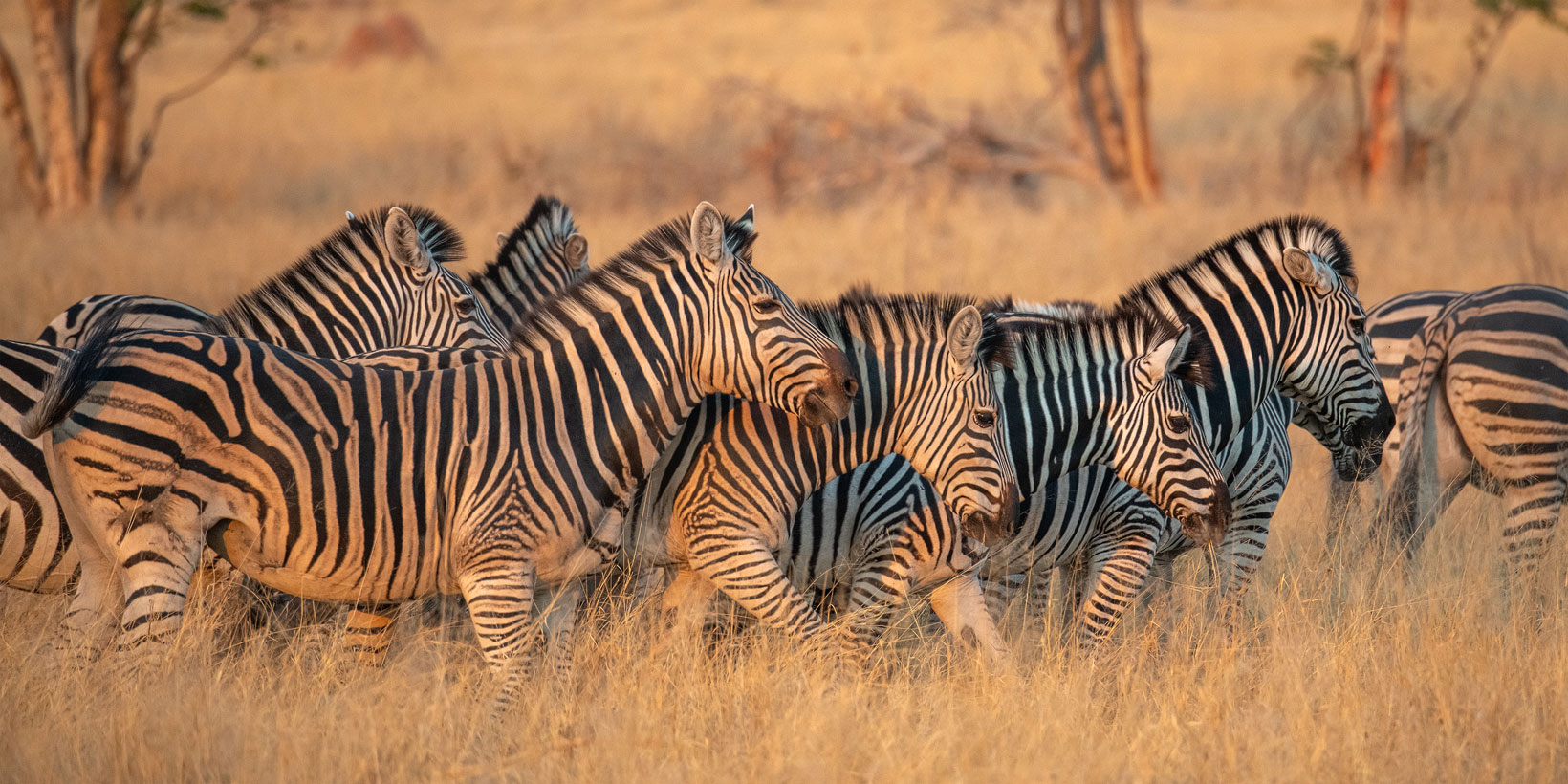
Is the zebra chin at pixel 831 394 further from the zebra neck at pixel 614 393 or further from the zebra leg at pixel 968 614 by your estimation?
the zebra leg at pixel 968 614

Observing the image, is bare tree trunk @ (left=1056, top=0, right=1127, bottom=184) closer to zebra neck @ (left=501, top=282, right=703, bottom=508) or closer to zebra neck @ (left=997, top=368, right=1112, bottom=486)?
→ zebra neck @ (left=997, top=368, right=1112, bottom=486)

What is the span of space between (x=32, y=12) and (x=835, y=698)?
580 inches

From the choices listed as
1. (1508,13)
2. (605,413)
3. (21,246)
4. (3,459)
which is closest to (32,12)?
(21,246)

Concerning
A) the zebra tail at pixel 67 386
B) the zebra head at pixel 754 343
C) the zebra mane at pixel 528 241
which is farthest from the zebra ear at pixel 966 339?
the zebra mane at pixel 528 241

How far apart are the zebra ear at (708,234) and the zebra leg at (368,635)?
188 centimetres

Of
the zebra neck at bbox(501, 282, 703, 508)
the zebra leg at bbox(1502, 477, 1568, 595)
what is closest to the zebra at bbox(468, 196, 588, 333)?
the zebra neck at bbox(501, 282, 703, 508)

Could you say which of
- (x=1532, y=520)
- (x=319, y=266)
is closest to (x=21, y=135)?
(x=319, y=266)

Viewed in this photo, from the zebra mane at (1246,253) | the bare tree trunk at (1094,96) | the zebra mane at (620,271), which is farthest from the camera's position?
the bare tree trunk at (1094,96)

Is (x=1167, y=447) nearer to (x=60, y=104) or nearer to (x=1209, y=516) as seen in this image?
(x=1209, y=516)

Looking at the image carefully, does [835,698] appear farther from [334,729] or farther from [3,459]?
[3,459]

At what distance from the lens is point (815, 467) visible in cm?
468

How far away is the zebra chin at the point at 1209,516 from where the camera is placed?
4.68 m

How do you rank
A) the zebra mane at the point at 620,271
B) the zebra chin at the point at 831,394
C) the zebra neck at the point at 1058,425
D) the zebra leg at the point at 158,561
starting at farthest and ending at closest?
the zebra neck at the point at 1058,425 < the zebra mane at the point at 620,271 < the zebra chin at the point at 831,394 < the zebra leg at the point at 158,561

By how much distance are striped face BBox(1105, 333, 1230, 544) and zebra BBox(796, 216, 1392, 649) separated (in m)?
0.34
